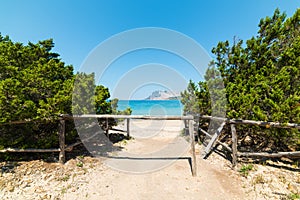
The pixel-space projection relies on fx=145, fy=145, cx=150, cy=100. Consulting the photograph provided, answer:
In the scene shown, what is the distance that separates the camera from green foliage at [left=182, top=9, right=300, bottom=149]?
411cm

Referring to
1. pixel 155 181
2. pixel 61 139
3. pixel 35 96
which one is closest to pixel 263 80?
pixel 155 181

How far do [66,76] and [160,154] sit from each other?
5.17 metres

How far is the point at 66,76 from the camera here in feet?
19.6

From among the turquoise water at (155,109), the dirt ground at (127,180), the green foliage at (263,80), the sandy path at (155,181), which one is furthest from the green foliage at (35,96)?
the turquoise water at (155,109)

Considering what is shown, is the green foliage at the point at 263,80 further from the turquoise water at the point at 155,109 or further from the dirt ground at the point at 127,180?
the turquoise water at the point at 155,109

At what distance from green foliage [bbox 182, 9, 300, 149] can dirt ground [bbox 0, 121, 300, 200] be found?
5.67ft

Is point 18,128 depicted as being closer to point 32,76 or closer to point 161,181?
point 32,76

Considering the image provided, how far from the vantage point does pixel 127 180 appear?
4.30 metres

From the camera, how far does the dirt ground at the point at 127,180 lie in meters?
3.58

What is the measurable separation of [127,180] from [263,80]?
532cm

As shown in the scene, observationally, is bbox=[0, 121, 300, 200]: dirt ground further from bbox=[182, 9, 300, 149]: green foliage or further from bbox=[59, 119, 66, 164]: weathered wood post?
bbox=[182, 9, 300, 149]: green foliage

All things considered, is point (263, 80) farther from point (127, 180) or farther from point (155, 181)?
point (127, 180)

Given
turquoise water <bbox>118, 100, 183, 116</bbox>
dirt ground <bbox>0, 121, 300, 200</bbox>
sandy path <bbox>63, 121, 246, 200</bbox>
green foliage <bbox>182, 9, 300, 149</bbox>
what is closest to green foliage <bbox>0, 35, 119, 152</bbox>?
dirt ground <bbox>0, 121, 300, 200</bbox>

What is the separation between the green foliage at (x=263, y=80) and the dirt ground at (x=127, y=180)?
173 cm
